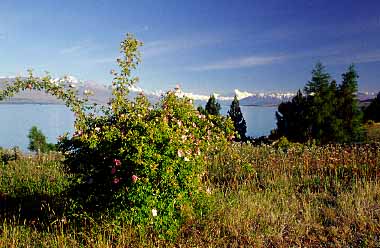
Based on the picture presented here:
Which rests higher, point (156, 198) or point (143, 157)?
point (143, 157)

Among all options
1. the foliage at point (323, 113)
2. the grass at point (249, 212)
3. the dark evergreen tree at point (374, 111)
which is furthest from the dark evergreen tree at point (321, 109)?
the grass at point (249, 212)

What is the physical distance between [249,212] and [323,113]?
45493 mm

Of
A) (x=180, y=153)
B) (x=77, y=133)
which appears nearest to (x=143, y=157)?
(x=180, y=153)

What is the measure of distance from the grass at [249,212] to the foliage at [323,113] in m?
39.1

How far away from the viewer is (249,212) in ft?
17.9

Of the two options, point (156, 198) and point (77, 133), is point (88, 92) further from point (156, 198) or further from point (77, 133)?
point (156, 198)

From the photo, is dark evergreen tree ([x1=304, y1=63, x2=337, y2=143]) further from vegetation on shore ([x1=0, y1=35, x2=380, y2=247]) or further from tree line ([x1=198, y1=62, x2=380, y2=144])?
vegetation on shore ([x1=0, y1=35, x2=380, y2=247])

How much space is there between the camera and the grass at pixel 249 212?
4551 millimetres

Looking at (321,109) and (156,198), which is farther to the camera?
(321,109)

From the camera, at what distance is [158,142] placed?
4238 mm

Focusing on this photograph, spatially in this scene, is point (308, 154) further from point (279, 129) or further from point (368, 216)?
point (279, 129)

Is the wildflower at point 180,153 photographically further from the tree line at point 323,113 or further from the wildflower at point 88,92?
the tree line at point 323,113

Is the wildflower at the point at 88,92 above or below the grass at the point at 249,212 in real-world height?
above

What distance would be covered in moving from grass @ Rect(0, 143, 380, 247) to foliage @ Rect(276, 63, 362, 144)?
3913 centimetres
